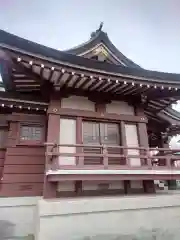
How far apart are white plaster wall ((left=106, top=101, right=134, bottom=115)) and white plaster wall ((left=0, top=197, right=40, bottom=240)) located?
350 cm

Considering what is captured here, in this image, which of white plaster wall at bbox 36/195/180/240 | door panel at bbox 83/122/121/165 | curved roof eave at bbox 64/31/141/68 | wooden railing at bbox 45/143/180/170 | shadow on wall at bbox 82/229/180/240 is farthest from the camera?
curved roof eave at bbox 64/31/141/68

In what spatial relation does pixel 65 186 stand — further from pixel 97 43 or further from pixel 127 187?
pixel 97 43

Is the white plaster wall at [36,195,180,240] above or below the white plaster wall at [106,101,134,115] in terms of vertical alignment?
below

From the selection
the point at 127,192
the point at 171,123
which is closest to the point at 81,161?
the point at 127,192

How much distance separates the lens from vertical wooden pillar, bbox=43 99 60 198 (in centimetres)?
462

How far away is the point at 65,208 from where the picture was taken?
404cm

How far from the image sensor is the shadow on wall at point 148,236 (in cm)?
417

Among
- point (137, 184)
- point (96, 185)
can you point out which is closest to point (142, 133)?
point (137, 184)

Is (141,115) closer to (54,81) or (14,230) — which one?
(54,81)

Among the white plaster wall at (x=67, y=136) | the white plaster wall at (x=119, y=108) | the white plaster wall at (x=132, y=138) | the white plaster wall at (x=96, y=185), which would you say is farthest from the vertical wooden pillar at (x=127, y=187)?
the white plaster wall at (x=119, y=108)

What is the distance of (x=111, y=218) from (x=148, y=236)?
1047 mm

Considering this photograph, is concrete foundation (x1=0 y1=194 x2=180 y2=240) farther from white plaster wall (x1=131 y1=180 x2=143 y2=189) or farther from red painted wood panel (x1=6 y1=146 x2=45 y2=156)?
red painted wood panel (x1=6 y1=146 x2=45 y2=156)

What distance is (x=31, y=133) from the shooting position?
5984 millimetres

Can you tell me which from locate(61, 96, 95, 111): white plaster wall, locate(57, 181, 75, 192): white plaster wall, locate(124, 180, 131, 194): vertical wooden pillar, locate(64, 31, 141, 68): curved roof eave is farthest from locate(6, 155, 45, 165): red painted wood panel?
locate(64, 31, 141, 68): curved roof eave
